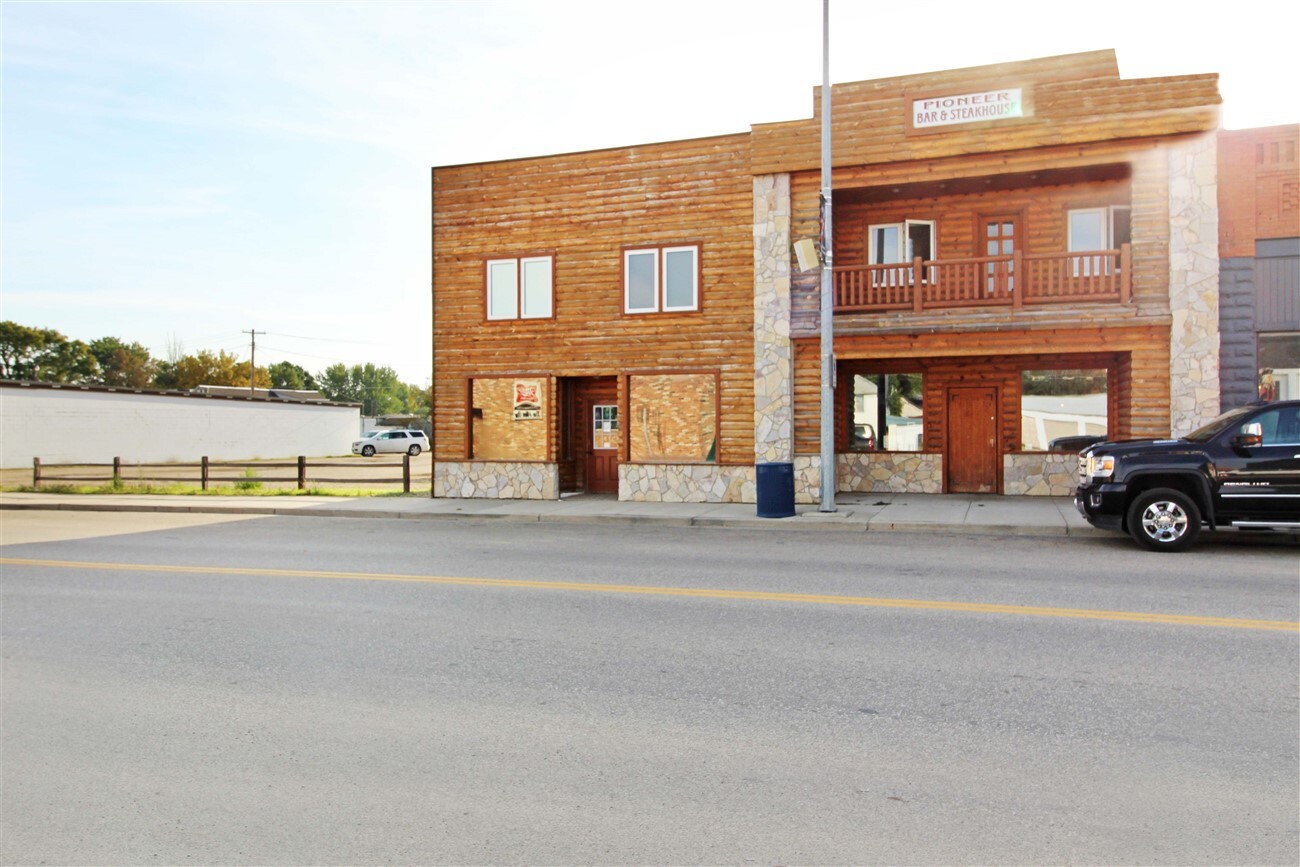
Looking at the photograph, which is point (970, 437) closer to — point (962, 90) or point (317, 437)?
point (962, 90)

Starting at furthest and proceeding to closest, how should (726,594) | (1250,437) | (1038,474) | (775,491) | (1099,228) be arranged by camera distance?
(1038,474) < (1099,228) < (775,491) < (1250,437) < (726,594)

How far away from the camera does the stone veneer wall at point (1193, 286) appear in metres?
16.0

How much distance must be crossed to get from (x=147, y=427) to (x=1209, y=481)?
44239mm

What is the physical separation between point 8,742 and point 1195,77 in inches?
745

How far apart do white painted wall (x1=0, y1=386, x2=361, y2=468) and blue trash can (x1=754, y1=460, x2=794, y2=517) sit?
24800 millimetres

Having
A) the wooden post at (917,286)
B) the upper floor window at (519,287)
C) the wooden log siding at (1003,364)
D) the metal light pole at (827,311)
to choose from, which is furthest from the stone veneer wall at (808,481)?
the upper floor window at (519,287)

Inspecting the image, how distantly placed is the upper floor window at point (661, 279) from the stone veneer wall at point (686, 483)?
11.3ft

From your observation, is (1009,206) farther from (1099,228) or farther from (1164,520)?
(1164,520)

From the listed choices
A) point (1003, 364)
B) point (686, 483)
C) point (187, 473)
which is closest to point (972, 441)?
point (1003, 364)

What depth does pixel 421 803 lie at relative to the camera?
13.5ft

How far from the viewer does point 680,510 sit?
57.0 feet

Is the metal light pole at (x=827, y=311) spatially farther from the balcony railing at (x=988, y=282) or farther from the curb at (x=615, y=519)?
the balcony railing at (x=988, y=282)

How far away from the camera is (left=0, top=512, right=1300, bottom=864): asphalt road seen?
3797 millimetres

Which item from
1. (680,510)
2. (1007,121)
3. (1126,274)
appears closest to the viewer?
(1126,274)
